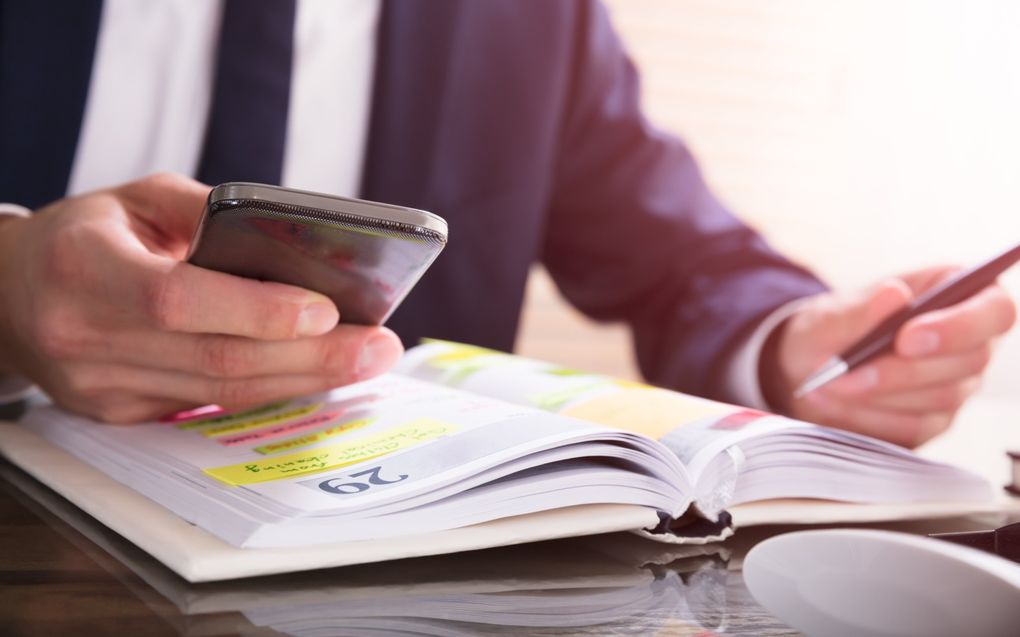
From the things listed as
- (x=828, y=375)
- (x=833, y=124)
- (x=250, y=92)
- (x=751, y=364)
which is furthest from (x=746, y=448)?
(x=833, y=124)

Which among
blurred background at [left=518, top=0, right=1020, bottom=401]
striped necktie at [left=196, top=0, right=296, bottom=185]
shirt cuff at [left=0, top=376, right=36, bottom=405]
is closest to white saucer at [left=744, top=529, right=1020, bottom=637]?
shirt cuff at [left=0, top=376, right=36, bottom=405]

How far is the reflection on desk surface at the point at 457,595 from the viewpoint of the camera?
32 centimetres

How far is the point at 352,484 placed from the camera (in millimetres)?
388

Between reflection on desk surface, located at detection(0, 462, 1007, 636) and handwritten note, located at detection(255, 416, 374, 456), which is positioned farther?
handwritten note, located at detection(255, 416, 374, 456)

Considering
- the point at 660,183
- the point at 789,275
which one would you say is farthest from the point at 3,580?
the point at 660,183

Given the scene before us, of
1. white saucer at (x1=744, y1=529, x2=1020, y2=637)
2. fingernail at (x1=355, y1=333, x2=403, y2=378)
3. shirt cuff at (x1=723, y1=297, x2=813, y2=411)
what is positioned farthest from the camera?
shirt cuff at (x1=723, y1=297, x2=813, y2=411)

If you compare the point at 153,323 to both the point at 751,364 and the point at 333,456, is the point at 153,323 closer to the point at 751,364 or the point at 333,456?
the point at 333,456

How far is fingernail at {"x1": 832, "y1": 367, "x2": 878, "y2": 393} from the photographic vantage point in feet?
2.43

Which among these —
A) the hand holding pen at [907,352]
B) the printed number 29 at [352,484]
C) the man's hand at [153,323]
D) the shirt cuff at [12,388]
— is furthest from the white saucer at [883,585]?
the shirt cuff at [12,388]

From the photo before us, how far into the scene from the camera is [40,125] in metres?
0.99

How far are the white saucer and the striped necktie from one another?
0.82 metres

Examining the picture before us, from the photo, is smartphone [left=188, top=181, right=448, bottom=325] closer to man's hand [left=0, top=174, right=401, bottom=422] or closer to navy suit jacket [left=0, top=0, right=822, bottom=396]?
man's hand [left=0, top=174, right=401, bottom=422]

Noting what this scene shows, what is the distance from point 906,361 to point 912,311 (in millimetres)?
41

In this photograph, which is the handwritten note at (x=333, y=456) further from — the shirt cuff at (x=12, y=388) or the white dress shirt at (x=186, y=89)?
the white dress shirt at (x=186, y=89)
